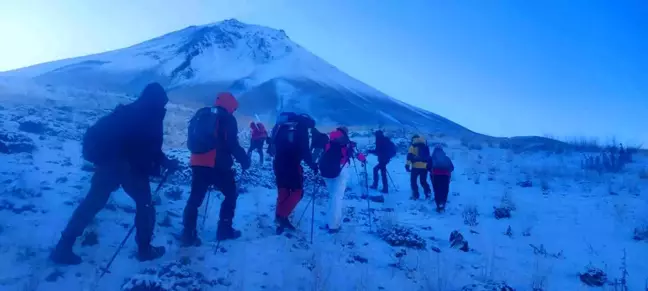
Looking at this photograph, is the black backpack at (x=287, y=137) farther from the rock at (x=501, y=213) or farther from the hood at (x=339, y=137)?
the rock at (x=501, y=213)

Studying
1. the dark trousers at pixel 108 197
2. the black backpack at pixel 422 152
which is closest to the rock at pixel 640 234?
the black backpack at pixel 422 152

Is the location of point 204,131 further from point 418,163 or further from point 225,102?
point 418,163

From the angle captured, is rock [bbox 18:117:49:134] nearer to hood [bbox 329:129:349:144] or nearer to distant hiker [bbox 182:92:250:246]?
hood [bbox 329:129:349:144]

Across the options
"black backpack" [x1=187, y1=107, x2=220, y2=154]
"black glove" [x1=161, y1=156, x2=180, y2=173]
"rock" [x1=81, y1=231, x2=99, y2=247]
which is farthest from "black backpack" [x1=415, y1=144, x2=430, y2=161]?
"rock" [x1=81, y1=231, x2=99, y2=247]

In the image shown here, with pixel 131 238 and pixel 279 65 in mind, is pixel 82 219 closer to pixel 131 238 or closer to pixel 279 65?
pixel 131 238

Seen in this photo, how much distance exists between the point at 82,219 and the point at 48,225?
1.47m

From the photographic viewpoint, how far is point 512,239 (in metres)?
7.76

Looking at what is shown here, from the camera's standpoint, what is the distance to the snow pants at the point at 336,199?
7508 millimetres

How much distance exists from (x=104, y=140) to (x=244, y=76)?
7817 centimetres

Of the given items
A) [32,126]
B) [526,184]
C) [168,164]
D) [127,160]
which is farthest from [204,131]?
[32,126]

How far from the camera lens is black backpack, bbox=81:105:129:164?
5188mm

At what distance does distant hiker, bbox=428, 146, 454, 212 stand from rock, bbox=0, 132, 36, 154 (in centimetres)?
887

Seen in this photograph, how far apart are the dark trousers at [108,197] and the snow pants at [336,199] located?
2884 millimetres

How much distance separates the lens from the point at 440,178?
10.2 metres
